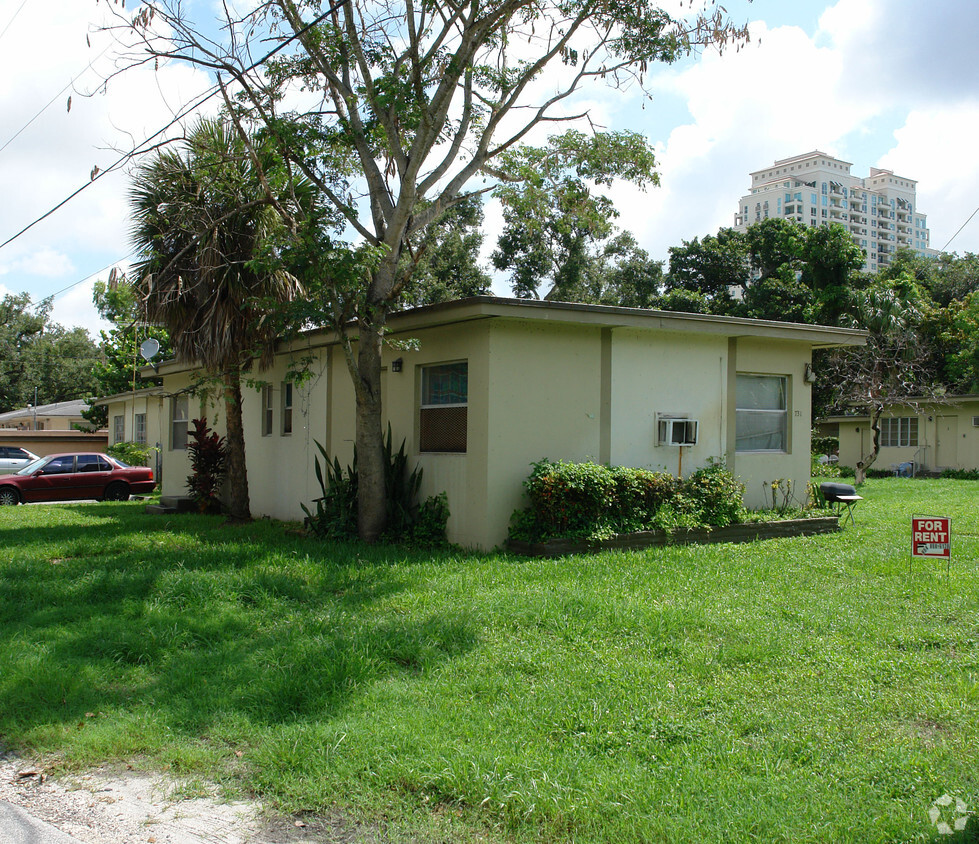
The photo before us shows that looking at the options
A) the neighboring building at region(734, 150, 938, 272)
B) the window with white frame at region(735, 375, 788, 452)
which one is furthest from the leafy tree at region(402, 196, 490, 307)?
the neighboring building at region(734, 150, 938, 272)

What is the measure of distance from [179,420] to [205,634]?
13.9 metres

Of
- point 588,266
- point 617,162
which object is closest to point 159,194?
point 617,162

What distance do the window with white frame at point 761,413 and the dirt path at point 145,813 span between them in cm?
→ 1097

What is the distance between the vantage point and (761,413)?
45.8 feet

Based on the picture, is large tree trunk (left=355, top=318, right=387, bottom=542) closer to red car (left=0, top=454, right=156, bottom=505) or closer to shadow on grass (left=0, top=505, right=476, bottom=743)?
shadow on grass (left=0, top=505, right=476, bottom=743)

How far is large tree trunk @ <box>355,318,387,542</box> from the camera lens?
1128 centimetres

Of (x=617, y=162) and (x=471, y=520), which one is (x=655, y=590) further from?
(x=617, y=162)

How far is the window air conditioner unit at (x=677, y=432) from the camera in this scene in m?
12.4

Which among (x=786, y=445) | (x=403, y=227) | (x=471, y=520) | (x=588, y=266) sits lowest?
(x=471, y=520)

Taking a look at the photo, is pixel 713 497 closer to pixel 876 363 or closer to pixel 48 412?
pixel 876 363

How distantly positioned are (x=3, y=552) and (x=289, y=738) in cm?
795

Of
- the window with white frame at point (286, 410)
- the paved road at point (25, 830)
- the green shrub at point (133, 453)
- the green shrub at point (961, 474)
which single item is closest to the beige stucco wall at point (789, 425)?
the window with white frame at point (286, 410)

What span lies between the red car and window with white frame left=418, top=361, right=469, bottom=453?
13489 millimetres

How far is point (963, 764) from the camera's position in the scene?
14.0ft
